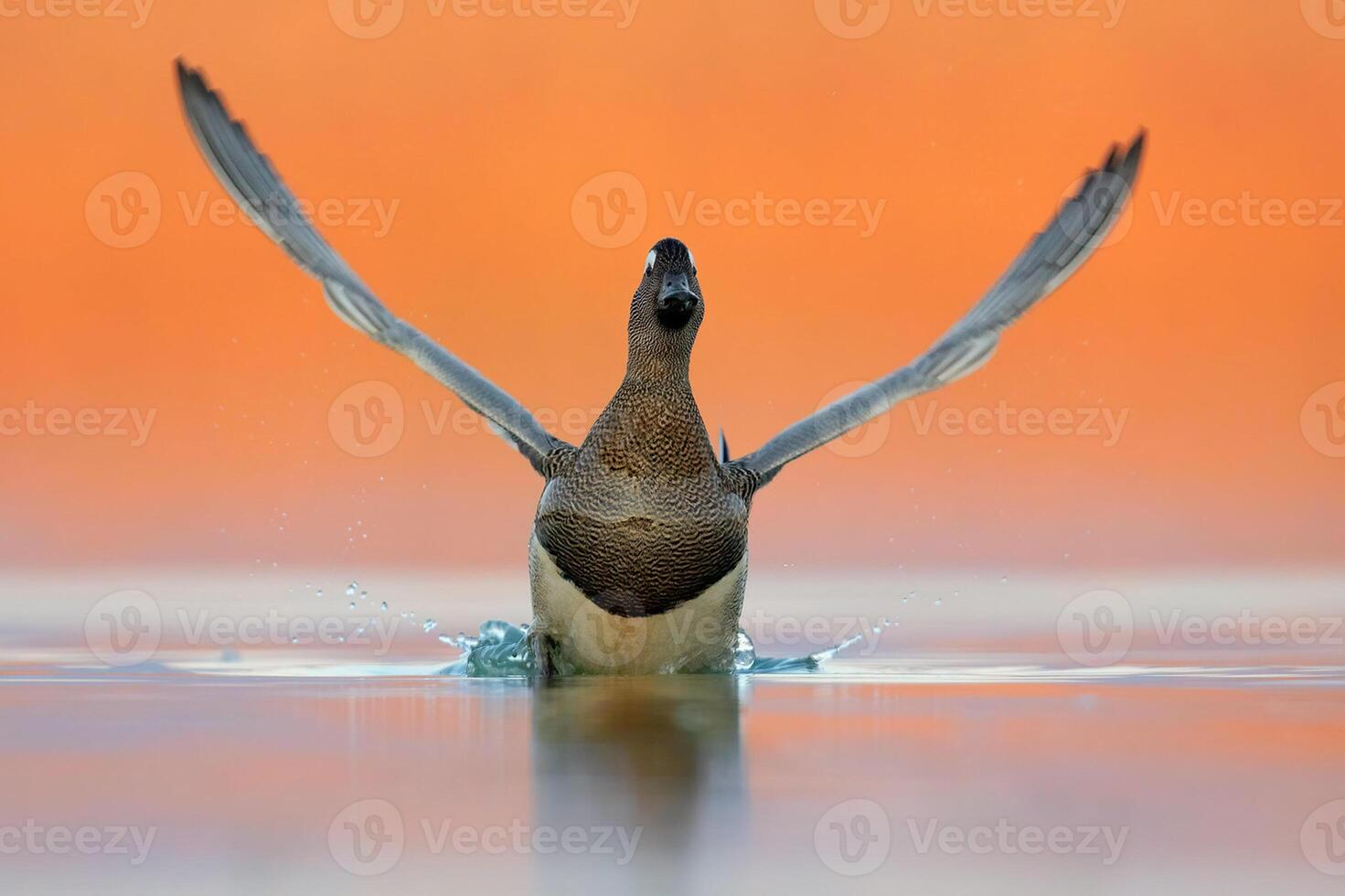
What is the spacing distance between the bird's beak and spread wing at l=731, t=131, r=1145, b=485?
151cm

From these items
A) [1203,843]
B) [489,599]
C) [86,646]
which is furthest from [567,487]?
[489,599]

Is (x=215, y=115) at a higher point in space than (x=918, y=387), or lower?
higher

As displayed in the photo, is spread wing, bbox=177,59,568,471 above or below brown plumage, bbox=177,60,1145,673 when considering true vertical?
above

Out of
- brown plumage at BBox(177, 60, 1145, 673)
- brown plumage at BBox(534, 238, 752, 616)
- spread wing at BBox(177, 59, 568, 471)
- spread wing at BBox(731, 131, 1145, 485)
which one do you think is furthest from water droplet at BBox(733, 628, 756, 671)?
spread wing at BBox(177, 59, 568, 471)

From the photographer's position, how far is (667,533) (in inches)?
409

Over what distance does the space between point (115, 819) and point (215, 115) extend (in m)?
6.95

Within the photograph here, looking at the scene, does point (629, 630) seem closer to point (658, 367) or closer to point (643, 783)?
point (658, 367)

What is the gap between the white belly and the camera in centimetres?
1059

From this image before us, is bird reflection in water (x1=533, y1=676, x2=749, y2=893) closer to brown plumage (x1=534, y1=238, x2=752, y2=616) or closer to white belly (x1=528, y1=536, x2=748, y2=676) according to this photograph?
white belly (x1=528, y1=536, x2=748, y2=676)

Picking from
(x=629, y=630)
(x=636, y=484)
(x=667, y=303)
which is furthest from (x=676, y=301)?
(x=629, y=630)

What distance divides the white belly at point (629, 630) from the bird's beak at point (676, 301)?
4.56 feet

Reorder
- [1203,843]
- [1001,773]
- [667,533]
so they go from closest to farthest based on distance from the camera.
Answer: [1203,843]
[1001,773]
[667,533]

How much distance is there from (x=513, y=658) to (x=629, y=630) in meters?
1.63

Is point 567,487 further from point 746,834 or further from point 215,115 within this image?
point 746,834
